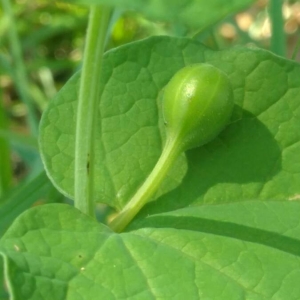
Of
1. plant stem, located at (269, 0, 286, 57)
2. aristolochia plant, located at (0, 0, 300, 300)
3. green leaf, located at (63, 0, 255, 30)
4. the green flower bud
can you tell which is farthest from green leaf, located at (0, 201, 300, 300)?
plant stem, located at (269, 0, 286, 57)

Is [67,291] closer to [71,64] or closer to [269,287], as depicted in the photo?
[269,287]

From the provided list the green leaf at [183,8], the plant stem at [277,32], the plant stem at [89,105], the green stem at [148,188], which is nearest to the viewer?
the green leaf at [183,8]

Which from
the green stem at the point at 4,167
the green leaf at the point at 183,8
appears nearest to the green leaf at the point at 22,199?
the green stem at the point at 4,167

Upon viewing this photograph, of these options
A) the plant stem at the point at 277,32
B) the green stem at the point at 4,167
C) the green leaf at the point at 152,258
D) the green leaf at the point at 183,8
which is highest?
the green leaf at the point at 183,8

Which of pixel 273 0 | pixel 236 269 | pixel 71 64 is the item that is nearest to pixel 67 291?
pixel 236 269

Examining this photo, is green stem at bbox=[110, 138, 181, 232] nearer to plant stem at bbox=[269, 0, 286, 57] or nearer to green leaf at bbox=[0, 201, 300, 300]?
green leaf at bbox=[0, 201, 300, 300]

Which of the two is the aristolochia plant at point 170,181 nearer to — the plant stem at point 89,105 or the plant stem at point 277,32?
the plant stem at point 89,105

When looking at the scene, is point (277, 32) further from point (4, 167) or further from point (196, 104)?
point (4, 167)
